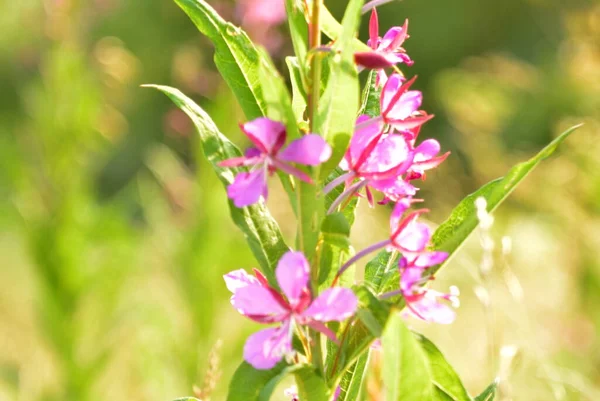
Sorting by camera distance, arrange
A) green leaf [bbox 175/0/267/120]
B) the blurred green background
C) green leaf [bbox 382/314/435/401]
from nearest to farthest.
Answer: green leaf [bbox 382/314/435/401], green leaf [bbox 175/0/267/120], the blurred green background

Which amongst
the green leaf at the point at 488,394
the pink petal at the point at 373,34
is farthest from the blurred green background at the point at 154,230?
the pink petal at the point at 373,34

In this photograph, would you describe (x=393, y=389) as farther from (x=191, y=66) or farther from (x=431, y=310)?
(x=191, y=66)

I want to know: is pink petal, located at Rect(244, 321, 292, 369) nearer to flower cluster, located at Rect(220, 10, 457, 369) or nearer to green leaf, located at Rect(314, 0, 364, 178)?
flower cluster, located at Rect(220, 10, 457, 369)

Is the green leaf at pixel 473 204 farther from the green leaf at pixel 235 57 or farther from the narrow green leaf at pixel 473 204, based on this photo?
the green leaf at pixel 235 57

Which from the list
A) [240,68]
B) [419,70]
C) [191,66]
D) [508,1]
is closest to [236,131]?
[191,66]

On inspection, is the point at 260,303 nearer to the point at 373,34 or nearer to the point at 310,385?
the point at 310,385

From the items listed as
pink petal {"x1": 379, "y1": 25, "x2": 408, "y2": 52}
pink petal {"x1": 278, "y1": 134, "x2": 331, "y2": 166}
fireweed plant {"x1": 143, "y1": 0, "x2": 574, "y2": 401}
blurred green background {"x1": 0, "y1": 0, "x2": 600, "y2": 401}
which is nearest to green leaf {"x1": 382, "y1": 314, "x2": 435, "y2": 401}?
fireweed plant {"x1": 143, "y1": 0, "x2": 574, "y2": 401}
